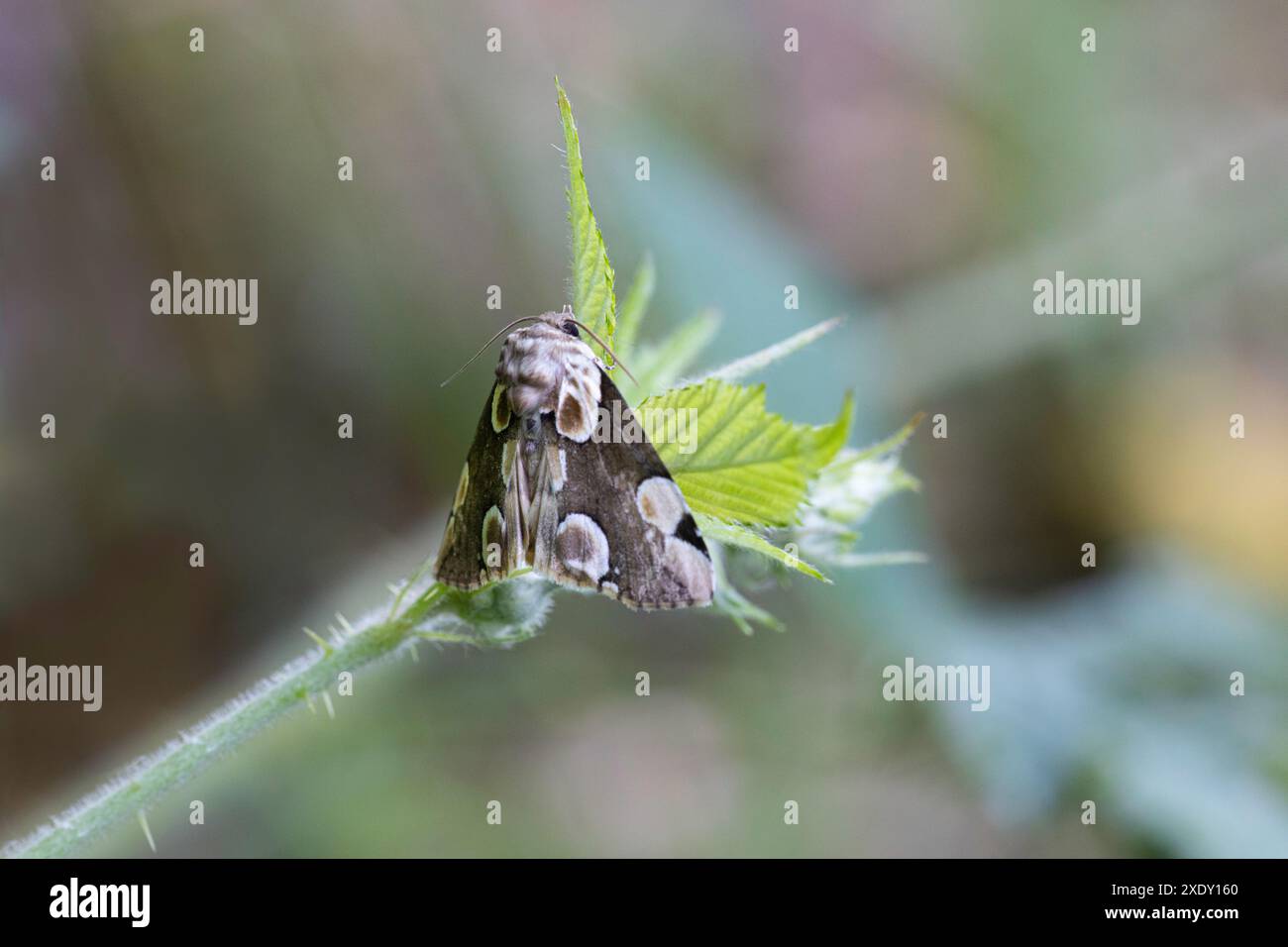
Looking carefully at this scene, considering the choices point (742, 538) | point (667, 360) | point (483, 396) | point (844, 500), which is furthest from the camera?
point (483, 396)

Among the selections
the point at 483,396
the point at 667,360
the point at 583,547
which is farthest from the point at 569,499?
the point at 483,396

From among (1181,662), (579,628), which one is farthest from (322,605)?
(1181,662)

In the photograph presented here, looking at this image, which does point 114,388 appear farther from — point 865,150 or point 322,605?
point 865,150

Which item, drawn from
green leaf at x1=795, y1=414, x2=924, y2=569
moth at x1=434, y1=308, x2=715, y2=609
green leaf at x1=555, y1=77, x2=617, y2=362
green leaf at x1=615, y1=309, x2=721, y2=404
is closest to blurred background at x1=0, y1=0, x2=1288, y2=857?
green leaf at x1=615, y1=309, x2=721, y2=404

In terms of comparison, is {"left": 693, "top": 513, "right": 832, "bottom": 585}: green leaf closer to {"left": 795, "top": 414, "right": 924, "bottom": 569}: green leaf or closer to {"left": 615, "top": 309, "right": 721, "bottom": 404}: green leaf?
{"left": 795, "top": 414, "right": 924, "bottom": 569}: green leaf

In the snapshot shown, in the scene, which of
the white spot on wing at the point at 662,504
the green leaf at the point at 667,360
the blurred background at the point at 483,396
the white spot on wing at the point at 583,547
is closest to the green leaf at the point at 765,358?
the white spot on wing at the point at 662,504

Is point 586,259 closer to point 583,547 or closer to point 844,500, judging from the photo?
point 583,547
